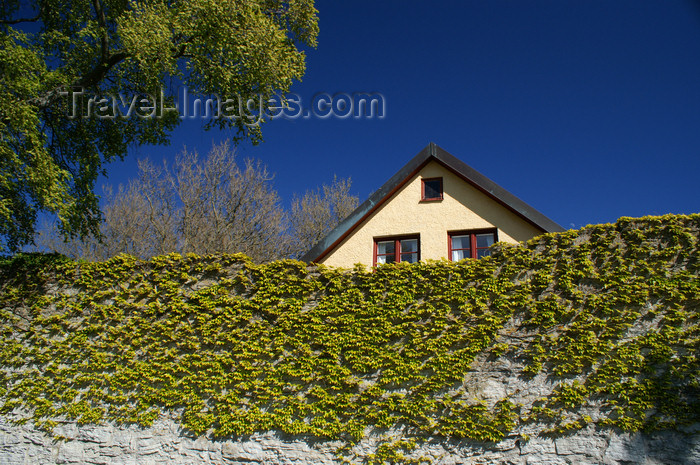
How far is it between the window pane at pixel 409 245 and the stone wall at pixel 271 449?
613 cm

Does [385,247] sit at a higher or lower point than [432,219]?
lower

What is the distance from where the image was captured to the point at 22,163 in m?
8.75

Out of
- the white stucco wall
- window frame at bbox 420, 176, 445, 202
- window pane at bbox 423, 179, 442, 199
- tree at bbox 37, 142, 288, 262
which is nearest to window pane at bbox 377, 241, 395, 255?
the white stucco wall

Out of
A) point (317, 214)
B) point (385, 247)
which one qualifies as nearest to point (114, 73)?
point (385, 247)

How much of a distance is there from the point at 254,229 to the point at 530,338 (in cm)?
2061

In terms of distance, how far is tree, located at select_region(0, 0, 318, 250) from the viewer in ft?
30.2

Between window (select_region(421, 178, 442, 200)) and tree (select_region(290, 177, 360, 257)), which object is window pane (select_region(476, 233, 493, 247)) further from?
tree (select_region(290, 177, 360, 257))

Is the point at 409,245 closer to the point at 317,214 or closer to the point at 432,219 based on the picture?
the point at 432,219

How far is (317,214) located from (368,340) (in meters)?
23.6

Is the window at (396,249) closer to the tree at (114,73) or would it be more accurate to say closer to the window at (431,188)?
the window at (431,188)

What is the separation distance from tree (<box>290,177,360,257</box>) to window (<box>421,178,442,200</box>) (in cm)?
1645

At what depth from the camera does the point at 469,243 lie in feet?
37.0

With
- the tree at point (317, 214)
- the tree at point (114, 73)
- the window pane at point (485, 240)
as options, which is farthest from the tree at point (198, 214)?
the window pane at point (485, 240)

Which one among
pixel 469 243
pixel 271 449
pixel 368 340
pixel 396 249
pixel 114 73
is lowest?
pixel 271 449
